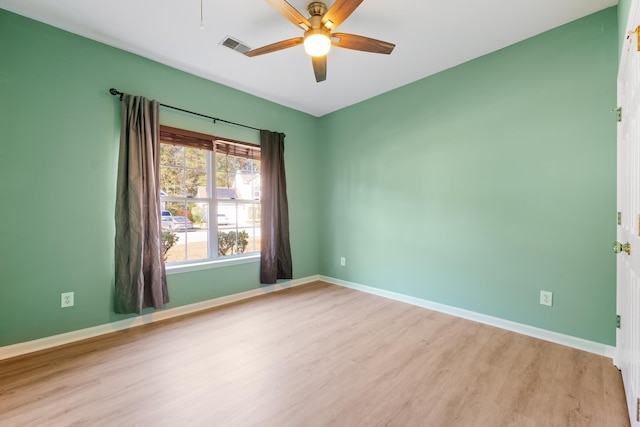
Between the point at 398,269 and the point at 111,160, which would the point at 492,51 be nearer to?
the point at 398,269

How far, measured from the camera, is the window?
3.05 m

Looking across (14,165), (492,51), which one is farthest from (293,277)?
(492,51)

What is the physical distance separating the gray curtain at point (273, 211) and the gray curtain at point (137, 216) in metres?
1.35

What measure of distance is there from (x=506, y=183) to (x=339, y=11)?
2.17m

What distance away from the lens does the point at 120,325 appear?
2.62 m

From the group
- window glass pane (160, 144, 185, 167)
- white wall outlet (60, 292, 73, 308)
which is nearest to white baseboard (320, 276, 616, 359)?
window glass pane (160, 144, 185, 167)

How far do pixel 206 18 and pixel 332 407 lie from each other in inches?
120

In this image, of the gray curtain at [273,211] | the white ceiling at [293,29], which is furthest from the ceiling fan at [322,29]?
the gray curtain at [273,211]

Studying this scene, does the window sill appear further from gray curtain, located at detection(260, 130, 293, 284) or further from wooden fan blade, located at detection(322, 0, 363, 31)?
wooden fan blade, located at detection(322, 0, 363, 31)

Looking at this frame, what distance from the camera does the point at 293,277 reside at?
13.7 ft

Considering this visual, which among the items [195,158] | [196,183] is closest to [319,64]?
[195,158]

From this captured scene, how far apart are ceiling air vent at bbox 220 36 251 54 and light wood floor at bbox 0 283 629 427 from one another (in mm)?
2784

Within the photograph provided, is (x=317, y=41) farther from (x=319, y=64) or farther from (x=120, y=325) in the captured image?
(x=120, y=325)

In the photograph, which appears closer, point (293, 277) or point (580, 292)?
point (580, 292)
